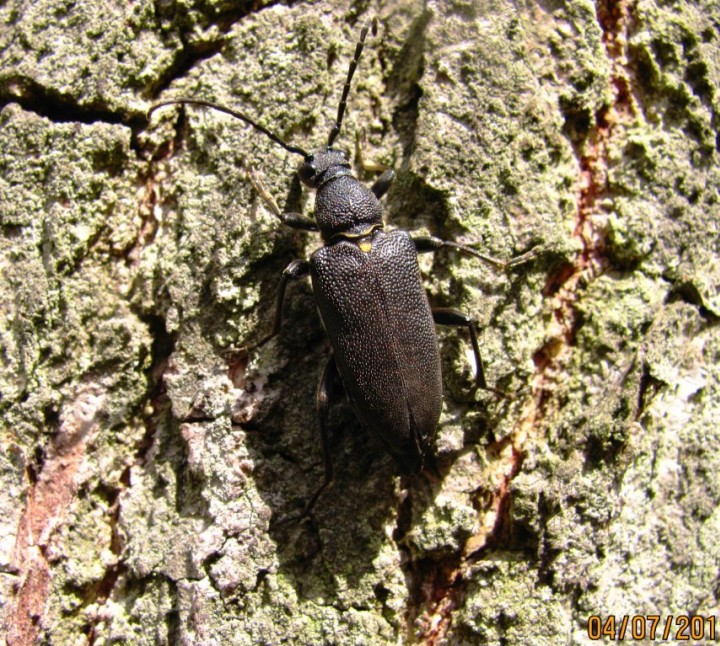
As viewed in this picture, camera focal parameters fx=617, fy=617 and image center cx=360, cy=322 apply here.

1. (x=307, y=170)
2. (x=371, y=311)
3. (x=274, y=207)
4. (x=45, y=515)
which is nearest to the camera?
(x=45, y=515)

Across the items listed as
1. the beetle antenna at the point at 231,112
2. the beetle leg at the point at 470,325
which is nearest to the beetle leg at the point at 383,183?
the beetle antenna at the point at 231,112

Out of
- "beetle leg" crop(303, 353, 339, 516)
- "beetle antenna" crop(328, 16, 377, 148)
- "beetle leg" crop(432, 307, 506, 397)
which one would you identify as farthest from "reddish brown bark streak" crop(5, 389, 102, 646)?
"beetle antenna" crop(328, 16, 377, 148)

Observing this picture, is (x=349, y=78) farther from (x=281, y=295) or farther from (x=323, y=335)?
(x=323, y=335)

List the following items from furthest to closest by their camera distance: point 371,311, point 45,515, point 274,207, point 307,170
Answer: point 307,170, point 274,207, point 371,311, point 45,515

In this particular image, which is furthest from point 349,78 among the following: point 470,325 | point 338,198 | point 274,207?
point 470,325

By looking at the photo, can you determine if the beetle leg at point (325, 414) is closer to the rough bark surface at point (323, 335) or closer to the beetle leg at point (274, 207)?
the rough bark surface at point (323, 335)

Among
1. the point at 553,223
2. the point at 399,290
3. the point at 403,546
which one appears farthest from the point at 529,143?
the point at 403,546

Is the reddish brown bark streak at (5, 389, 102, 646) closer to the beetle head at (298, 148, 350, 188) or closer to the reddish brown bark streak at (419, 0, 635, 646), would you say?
the beetle head at (298, 148, 350, 188)
